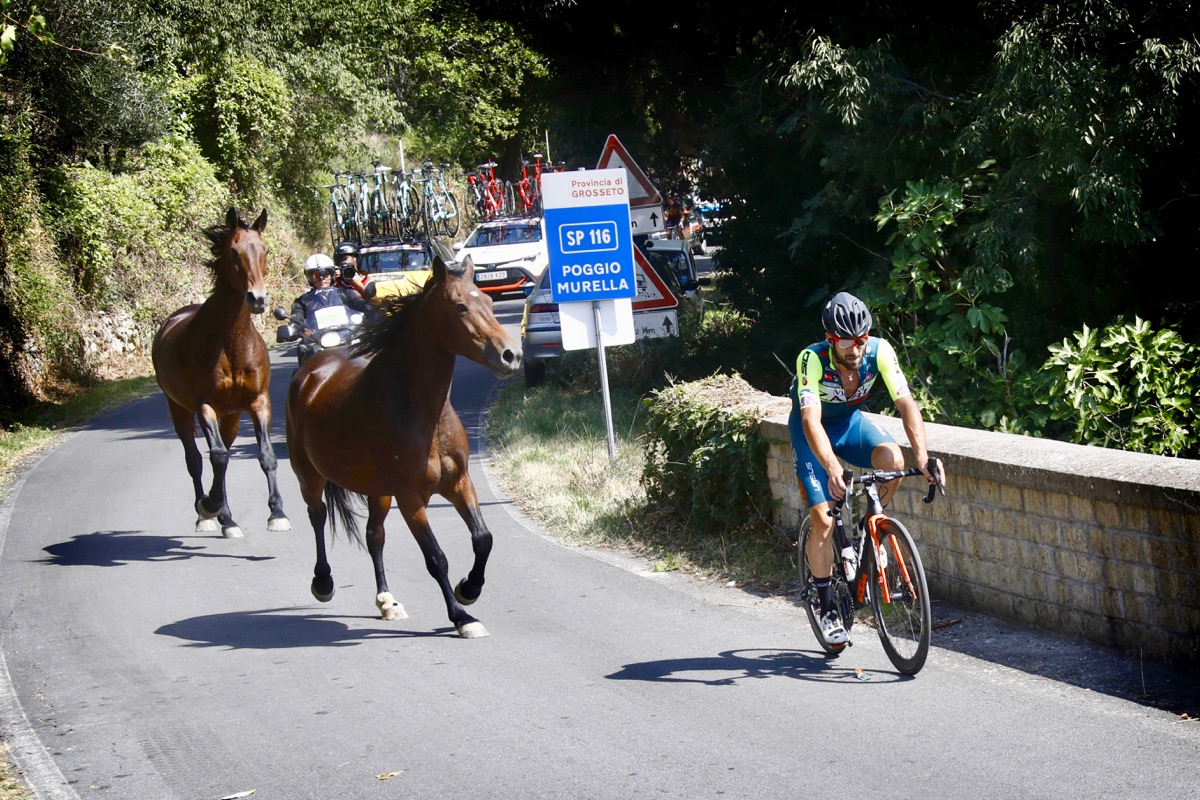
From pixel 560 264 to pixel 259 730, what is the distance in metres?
6.78

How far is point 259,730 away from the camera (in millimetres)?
6426

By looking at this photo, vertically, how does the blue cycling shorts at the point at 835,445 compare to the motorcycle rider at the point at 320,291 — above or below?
below

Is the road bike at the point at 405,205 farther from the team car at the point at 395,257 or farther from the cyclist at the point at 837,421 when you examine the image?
the cyclist at the point at 837,421

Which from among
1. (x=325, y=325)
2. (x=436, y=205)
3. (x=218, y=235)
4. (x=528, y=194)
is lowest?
(x=325, y=325)

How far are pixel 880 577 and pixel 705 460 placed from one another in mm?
3546

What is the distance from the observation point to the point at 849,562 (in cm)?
675

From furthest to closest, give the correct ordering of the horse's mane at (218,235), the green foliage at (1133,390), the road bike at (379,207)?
the road bike at (379,207)
the horse's mane at (218,235)
the green foliage at (1133,390)

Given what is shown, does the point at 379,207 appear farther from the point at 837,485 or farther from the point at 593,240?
the point at 837,485

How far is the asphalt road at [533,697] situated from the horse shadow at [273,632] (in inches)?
1.0

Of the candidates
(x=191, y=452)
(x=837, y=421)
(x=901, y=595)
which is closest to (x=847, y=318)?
(x=837, y=421)

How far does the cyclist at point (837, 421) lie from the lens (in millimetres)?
6371

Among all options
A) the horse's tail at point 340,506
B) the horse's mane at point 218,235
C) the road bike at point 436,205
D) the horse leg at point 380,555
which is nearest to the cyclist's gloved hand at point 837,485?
the horse leg at point 380,555

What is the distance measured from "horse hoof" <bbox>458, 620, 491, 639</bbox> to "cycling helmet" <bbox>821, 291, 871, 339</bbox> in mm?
2977

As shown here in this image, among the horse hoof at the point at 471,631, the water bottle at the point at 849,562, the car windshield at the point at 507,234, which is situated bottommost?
the horse hoof at the point at 471,631
